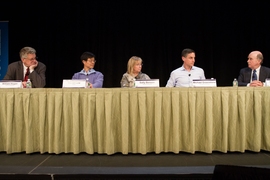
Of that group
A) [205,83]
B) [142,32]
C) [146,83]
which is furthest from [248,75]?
[142,32]

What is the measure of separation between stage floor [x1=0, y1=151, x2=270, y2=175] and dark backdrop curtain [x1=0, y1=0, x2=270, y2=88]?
2987 millimetres

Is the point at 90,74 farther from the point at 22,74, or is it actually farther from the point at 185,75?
the point at 185,75

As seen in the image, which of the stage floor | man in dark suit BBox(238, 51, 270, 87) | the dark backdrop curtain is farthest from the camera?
the dark backdrop curtain

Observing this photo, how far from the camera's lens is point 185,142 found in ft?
6.99

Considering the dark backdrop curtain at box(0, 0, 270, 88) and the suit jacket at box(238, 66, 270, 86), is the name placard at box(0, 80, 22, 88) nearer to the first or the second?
the suit jacket at box(238, 66, 270, 86)

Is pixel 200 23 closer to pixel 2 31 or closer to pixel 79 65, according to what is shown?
pixel 79 65

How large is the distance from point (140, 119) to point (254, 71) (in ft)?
6.24

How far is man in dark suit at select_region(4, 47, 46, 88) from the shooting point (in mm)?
2797

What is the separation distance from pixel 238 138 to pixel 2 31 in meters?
4.68

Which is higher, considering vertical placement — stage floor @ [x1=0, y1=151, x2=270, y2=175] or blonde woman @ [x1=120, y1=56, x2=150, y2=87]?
blonde woman @ [x1=120, y1=56, x2=150, y2=87]

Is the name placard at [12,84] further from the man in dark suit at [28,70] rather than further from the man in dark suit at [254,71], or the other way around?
the man in dark suit at [254,71]

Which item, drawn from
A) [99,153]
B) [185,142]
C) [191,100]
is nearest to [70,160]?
[99,153]

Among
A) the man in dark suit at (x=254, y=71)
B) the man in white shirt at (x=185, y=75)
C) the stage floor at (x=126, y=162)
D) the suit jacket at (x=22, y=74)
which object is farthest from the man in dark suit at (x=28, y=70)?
the man in dark suit at (x=254, y=71)

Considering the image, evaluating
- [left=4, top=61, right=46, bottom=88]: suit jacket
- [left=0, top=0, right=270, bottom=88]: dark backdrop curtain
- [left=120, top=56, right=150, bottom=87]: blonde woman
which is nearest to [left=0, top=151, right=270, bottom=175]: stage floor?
[left=4, top=61, right=46, bottom=88]: suit jacket
